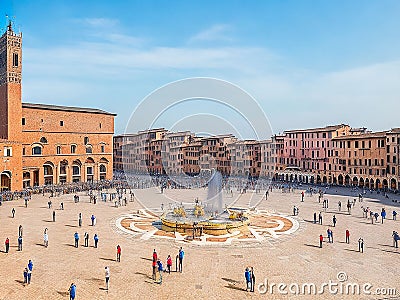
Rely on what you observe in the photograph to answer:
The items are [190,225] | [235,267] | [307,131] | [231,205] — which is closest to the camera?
[235,267]

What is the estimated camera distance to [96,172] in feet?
219

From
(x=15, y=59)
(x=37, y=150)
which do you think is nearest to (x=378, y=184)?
(x=37, y=150)

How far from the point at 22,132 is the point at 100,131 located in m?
14.7

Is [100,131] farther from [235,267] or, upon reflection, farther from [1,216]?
[235,267]

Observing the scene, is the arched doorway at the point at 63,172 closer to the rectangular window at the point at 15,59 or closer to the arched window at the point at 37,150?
the arched window at the point at 37,150

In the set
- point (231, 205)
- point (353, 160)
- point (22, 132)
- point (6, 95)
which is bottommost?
point (231, 205)

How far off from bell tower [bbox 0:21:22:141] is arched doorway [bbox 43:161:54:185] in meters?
6.84

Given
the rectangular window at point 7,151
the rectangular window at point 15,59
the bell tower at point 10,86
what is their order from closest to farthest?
the rectangular window at point 7,151, the bell tower at point 10,86, the rectangular window at point 15,59

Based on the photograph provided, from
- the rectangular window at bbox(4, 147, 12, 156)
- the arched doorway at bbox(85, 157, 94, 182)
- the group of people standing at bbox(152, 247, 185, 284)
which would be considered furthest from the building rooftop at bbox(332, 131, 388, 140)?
the rectangular window at bbox(4, 147, 12, 156)

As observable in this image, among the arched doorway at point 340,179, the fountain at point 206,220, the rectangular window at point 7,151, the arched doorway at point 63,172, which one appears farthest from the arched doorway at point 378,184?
the rectangular window at point 7,151

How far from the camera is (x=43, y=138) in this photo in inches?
Result: 2298

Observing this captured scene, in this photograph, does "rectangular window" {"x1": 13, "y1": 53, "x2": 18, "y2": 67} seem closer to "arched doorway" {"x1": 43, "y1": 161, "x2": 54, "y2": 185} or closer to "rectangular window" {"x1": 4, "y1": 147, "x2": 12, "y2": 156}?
"rectangular window" {"x1": 4, "y1": 147, "x2": 12, "y2": 156}

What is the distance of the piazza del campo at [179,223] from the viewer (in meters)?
17.4

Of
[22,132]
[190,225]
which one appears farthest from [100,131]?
[190,225]
